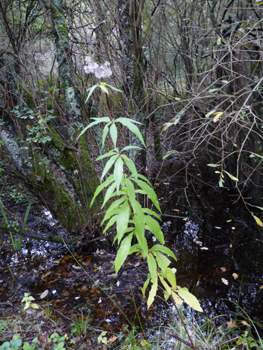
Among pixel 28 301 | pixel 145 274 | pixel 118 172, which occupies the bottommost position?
pixel 145 274

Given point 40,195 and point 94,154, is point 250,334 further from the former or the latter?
point 40,195

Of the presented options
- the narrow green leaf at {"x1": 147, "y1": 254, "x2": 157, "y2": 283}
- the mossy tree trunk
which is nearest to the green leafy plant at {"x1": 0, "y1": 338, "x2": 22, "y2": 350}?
the narrow green leaf at {"x1": 147, "y1": 254, "x2": 157, "y2": 283}

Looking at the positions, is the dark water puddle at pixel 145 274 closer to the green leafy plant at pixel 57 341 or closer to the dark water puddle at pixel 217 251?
the dark water puddle at pixel 217 251

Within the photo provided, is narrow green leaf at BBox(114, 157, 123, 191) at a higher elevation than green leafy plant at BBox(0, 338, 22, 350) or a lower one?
higher

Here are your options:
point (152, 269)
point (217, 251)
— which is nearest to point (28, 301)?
point (152, 269)

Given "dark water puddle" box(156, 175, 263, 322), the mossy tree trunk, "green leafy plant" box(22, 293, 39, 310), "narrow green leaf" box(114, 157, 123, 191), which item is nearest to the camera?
"narrow green leaf" box(114, 157, 123, 191)

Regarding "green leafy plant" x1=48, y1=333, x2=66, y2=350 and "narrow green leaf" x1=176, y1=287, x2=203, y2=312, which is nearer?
"narrow green leaf" x1=176, y1=287, x2=203, y2=312

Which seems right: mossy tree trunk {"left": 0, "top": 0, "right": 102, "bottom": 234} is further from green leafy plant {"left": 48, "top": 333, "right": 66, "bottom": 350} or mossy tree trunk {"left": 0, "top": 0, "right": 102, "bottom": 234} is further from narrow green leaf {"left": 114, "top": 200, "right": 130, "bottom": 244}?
narrow green leaf {"left": 114, "top": 200, "right": 130, "bottom": 244}

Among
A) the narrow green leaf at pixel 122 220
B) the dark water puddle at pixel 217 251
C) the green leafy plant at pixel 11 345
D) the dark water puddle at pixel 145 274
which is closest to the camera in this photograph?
the narrow green leaf at pixel 122 220

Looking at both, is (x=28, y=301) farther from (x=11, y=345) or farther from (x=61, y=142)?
(x=61, y=142)

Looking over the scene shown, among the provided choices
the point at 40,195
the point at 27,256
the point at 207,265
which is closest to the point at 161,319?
the point at 207,265

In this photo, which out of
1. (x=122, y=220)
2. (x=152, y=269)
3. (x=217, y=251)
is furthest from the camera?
(x=217, y=251)

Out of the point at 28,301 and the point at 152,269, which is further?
the point at 28,301

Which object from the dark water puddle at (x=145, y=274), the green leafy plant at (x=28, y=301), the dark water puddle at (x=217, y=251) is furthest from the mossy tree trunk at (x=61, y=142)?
the dark water puddle at (x=217, y=251)
